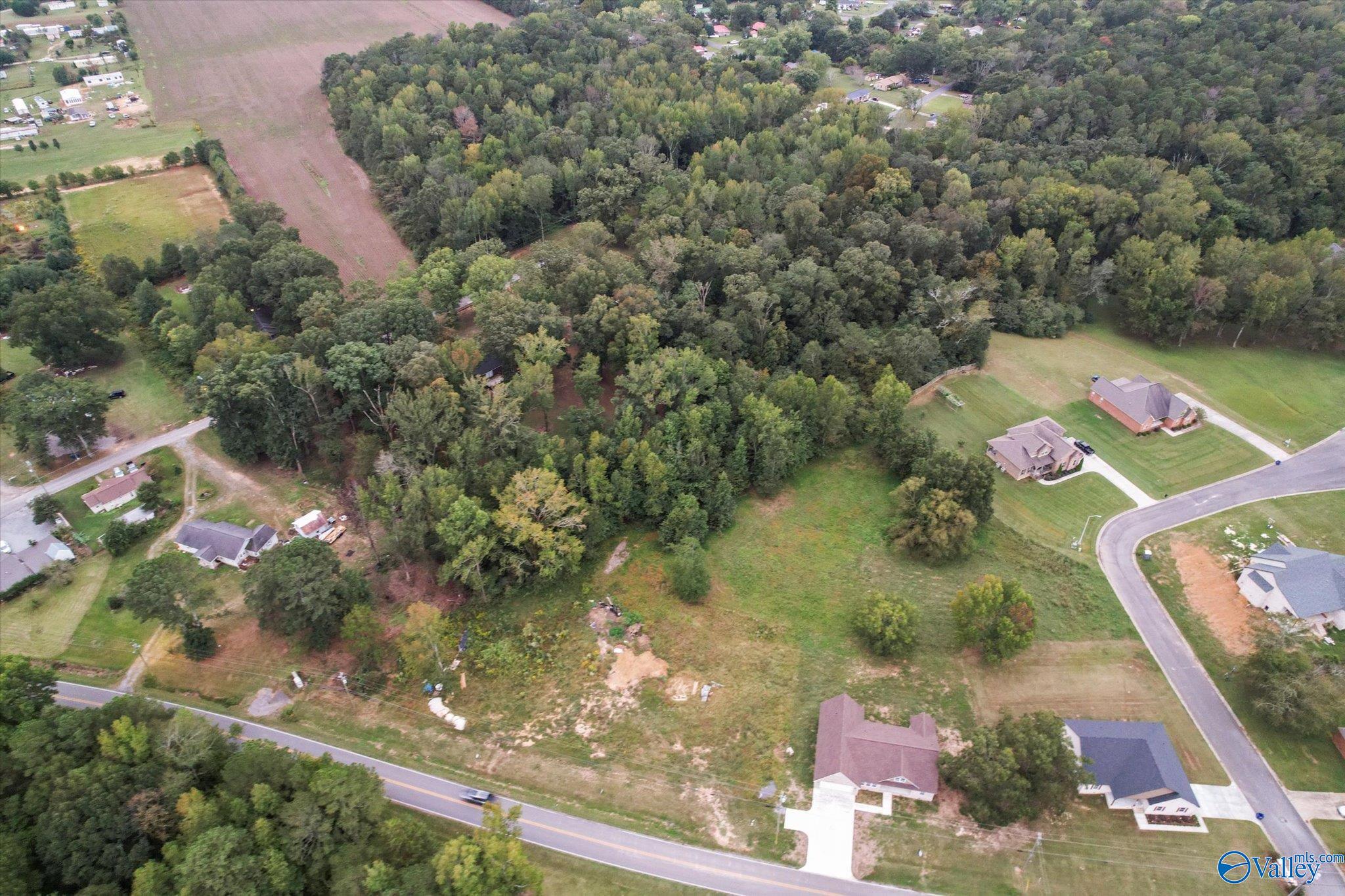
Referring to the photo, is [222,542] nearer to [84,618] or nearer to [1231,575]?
[84,618]

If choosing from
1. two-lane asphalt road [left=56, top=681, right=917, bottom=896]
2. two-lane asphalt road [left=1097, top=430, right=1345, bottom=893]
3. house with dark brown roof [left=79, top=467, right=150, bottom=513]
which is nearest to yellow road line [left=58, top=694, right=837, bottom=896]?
two-lane asphalt road [left=56, top=681, right=917, bottom=896]

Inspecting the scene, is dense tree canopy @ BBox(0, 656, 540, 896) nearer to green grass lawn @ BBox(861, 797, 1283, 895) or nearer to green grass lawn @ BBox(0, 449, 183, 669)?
green grass lawn @ BBox(0, 449, 183, 669)

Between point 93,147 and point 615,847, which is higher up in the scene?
point 93,147

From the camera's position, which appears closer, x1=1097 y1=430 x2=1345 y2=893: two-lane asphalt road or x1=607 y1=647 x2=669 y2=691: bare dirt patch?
x1=1097 y1=430 x2=1345 y2=893: two-lane asphalt road

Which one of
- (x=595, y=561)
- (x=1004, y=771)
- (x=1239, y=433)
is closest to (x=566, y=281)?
(x=595, y=561)

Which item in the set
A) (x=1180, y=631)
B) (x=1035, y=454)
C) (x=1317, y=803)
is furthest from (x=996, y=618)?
(x=1035, y=454)

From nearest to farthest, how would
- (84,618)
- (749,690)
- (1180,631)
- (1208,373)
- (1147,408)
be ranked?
1. (749,690)
2. (1180,631)
3. (84,618)
4. (1147,408)
5. (1208,373)

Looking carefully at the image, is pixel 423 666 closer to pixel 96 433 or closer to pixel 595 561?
pixel 595 561

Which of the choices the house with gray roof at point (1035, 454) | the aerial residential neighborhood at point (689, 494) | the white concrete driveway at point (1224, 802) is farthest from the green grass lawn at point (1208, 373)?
the white concrete driveway at point (1224, 802)
